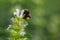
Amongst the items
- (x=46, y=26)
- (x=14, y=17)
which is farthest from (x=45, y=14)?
(x=14, y=17)

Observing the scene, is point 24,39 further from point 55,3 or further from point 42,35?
point 55,3

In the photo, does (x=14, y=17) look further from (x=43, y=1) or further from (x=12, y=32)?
(x=43, y=1)

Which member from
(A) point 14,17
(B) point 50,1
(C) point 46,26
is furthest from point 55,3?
(A) point 14,17

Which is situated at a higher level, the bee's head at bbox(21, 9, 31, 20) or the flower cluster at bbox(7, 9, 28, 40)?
the bee's head at bbox(21, 9, 31, 20)

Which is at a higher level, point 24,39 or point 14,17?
point 14,17

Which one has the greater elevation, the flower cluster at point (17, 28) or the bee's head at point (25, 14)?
the bee's head at point (25, 14)
